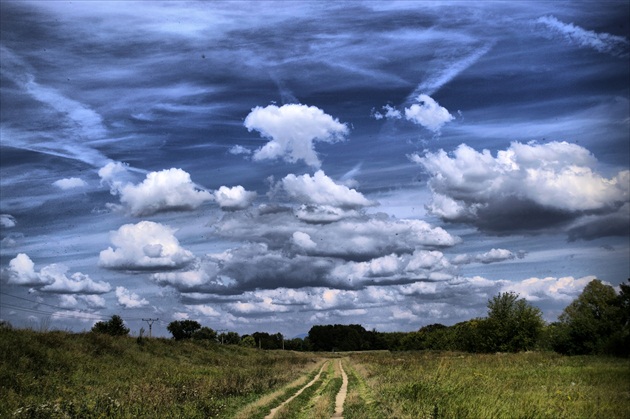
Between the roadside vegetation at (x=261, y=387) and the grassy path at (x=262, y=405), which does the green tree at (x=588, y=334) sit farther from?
the grassy path at (x=262, y=405)

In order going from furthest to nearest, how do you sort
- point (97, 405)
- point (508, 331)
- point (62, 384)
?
point (508, 331) → point (62, 384) → point (97, 405)

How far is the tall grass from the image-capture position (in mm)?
18344

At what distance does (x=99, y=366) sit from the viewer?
35.1 metres

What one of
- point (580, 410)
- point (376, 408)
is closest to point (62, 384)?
point (376, 408)

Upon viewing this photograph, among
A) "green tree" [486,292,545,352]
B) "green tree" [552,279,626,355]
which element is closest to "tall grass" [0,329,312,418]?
"green tree" [552,279,626,355]

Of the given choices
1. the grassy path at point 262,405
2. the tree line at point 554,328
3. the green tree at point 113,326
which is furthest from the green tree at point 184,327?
the grassy path at point 262,405

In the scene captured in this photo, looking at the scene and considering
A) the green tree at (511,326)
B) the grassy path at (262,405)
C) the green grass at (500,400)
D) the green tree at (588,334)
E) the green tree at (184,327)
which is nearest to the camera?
the green grass at (500,400)

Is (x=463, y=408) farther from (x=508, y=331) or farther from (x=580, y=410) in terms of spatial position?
(x=508, y=331)

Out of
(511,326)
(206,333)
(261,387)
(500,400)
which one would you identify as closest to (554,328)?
(511,326)

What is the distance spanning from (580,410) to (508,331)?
67038 mm

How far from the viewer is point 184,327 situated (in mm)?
121000

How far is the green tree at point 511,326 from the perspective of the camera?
7888 cm

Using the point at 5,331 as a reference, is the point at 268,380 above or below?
below

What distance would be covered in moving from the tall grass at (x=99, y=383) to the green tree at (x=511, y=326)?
5093cm
